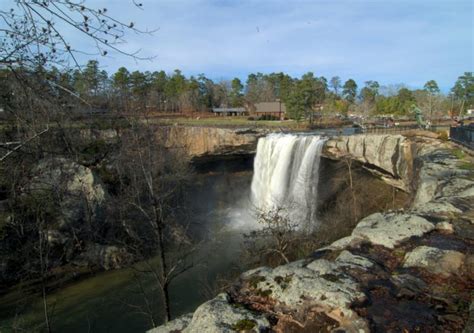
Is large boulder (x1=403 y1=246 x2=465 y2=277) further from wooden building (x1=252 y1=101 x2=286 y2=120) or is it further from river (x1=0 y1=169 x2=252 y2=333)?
wooden building (x1=252 y1=101 x2=286 y2=120)

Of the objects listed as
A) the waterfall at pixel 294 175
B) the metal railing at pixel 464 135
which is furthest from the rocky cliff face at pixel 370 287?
the waterfall at pixel 294 175

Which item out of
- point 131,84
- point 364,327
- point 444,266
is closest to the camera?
point 364,327

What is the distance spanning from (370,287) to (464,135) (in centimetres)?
1106

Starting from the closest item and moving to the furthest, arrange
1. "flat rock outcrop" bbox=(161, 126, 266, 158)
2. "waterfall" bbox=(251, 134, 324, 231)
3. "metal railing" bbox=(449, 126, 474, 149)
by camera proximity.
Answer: "metal railing" bbox=(449, 126, 474, 149), "waterfall" bbox=(251, 134, 324, 231), "flat rock outcrop" bbox=(161, 126, 266, 158)

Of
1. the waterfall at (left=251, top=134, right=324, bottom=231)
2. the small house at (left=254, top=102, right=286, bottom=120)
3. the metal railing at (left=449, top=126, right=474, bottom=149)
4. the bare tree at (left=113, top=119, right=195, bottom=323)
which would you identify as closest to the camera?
the metal railing at (left=449, top=126, right=474, bottom=149)

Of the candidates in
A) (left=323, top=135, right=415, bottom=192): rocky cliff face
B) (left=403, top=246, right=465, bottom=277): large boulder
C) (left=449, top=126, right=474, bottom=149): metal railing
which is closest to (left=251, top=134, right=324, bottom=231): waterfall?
(left=323, top=135, right=415, bottom=192): rocky cliff face

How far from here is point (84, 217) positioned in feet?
51.2

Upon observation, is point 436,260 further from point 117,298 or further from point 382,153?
point 382,153

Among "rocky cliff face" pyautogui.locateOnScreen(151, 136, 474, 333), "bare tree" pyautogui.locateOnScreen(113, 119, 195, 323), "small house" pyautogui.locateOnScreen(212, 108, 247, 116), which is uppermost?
"small house" pyautogui.locateOnScreen(212, 108, 247, 116)

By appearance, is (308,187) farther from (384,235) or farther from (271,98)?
(271,98)

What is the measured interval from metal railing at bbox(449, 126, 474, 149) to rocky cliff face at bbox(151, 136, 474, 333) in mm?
7371

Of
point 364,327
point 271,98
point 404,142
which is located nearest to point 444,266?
point 364,327

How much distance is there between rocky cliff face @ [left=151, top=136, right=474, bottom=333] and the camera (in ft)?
8.14

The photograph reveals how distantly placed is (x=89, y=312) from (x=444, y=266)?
11584mm
